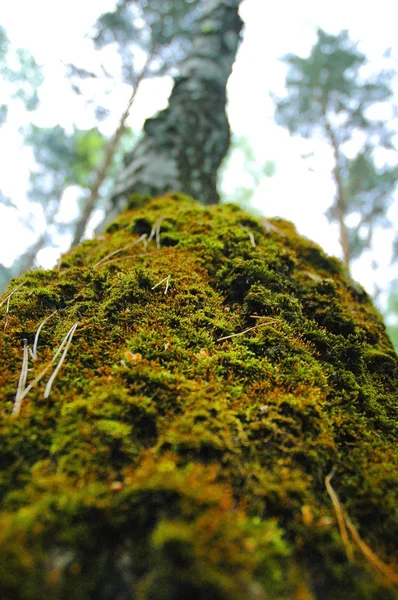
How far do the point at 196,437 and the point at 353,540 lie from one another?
52cm

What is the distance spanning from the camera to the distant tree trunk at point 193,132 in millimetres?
3631

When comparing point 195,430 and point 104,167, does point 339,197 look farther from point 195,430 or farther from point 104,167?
point 195,430

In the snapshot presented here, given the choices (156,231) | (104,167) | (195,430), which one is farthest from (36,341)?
(104,167)

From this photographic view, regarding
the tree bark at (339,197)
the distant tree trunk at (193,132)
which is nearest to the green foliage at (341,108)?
the tree bark at (339,197)

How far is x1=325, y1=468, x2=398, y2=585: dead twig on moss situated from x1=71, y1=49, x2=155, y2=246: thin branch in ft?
33.1

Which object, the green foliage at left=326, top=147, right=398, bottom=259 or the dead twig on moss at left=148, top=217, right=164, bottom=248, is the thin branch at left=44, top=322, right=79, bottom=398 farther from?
the green foliage at left=326, top=147, right=398, bottom=259

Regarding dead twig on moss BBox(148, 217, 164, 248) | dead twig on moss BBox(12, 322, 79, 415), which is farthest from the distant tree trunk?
dead twig on moss BBox(12, 322, 79, 415)

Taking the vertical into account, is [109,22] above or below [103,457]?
above

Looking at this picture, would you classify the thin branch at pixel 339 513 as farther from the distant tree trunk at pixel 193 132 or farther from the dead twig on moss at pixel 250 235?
the distant tree trunk at pixel 193 132

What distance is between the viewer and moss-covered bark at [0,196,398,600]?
2.48ft

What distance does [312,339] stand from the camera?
172cm

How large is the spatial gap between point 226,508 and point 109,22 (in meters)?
15.1

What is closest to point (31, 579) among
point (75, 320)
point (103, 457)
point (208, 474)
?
point (103, 457)

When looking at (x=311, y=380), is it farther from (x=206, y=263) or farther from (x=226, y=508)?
(x=206, y=263)
